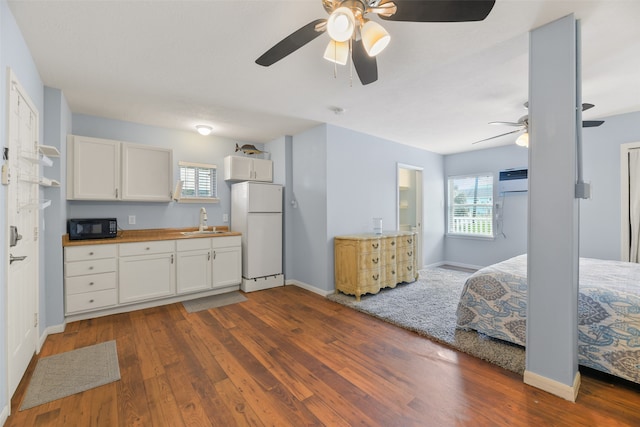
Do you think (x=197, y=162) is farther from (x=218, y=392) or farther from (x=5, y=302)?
(x=218, y=392)

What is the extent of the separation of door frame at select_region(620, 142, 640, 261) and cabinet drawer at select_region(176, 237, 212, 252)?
18.3ft

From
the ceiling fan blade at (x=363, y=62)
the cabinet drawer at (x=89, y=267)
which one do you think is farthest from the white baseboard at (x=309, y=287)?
the ceiling fan blade at (x=363, y=62)

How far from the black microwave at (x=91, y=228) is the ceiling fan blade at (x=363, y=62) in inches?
131

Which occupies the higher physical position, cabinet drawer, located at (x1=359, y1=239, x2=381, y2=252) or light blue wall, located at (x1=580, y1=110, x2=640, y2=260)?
light blue wall, located at (x1=580, y1=110, x2=640, y2=260)

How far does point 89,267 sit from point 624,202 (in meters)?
6.64

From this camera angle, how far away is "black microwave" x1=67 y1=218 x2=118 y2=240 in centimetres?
307

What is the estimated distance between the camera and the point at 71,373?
6.79 ft

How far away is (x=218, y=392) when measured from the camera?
1856mm

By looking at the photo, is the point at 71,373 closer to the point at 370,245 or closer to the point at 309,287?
the point at 309,287

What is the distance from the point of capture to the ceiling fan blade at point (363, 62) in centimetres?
163

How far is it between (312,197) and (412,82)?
2.06m

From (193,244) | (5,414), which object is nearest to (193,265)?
(193,244)

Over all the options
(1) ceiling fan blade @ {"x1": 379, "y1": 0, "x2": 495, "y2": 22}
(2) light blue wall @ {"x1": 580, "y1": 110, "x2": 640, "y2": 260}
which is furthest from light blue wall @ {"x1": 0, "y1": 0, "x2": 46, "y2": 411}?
(2) light blue wall @ {"x1": 580, "y1": 110, "x2": 640, "y2": 260}

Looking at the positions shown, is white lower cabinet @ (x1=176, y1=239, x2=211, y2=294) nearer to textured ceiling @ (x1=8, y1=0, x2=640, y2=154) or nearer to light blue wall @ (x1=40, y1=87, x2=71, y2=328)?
light blue wall @ (x1=40, y1=87, x2=71, y2=328)
